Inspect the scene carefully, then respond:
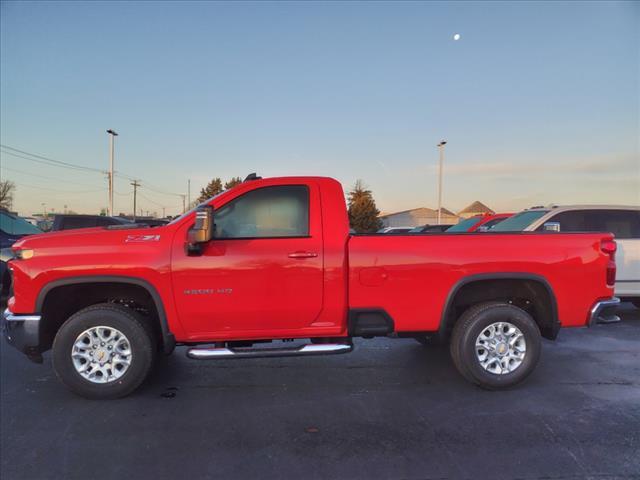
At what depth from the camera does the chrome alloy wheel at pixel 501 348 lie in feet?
14.1

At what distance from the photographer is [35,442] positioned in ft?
10.7

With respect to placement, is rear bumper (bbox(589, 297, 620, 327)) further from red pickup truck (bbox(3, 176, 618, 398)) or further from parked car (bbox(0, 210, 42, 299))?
parked car (bbox(0, 210, 42, 299))

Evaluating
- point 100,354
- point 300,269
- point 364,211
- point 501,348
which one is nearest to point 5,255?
point 100,354

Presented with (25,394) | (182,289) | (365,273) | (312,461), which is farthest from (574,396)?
(25,394)

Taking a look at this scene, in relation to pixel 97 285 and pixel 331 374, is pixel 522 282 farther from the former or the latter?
pixel 97 285

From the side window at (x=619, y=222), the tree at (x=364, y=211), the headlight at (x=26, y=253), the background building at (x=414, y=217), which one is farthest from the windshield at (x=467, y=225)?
the background building at (x=414, y=217)

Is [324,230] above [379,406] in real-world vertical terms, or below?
above

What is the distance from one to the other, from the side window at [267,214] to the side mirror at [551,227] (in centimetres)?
452

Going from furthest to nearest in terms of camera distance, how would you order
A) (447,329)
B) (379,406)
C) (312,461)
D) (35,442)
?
(447,329) → (379,406) → (35,442) → (312,461)

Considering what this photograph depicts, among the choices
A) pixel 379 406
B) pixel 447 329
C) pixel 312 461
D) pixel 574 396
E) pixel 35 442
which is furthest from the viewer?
pixel 447 329

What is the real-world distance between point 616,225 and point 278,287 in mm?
6181

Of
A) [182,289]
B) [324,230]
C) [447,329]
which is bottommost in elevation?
[447,329]

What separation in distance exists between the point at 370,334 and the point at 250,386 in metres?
1.31

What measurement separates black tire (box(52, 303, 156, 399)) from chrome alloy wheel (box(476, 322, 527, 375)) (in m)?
3.15
